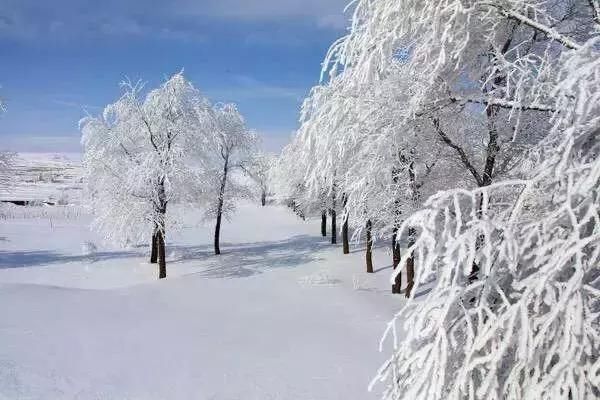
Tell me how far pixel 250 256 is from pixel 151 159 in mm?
7839

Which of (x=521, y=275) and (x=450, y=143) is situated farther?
(x=450, y=143)

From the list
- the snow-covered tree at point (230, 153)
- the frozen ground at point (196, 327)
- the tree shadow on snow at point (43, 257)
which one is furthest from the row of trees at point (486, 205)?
the tree shadow on snow at point (43, 257)

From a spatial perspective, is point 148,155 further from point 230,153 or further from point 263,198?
point 263,198

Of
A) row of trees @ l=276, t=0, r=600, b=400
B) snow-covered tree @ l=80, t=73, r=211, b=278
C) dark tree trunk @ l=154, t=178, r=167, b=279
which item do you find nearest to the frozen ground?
dark tree trunk @ l=154, t=178, r=167, b=279

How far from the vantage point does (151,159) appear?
17109mm

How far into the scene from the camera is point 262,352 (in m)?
9.37

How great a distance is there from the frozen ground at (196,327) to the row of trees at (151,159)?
8.22 ft

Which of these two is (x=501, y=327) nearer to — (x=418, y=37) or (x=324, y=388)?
(x=418, y=37)

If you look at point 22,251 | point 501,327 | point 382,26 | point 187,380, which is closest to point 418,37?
point 382,26

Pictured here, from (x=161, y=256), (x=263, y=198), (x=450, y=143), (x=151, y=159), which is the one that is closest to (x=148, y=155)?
(x=151, y=159)

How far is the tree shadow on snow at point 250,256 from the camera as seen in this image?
1925cm

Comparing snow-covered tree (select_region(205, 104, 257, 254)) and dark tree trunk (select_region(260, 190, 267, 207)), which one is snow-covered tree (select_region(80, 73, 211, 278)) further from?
dark tree trunk (select_region(260, 190, 267, 207))

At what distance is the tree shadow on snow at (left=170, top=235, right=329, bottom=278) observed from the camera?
1925 centimetres

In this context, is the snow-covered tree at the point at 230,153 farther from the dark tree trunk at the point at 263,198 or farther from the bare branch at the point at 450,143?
the dark tree trunk at the point at 263,198
